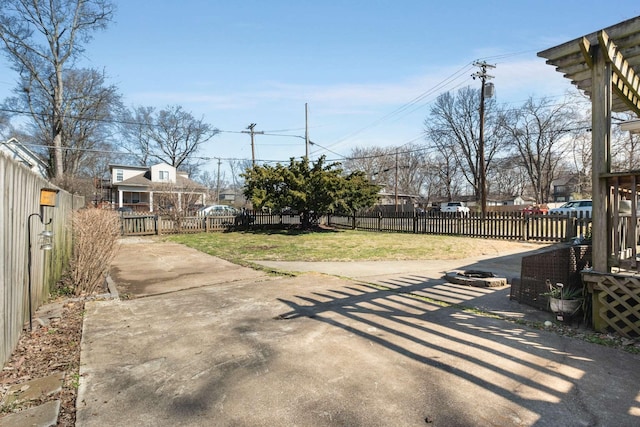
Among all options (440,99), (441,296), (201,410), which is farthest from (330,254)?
(440,99)

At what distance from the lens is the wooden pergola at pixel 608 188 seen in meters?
3.76

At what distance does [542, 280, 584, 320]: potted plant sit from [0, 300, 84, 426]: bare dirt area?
4743mm

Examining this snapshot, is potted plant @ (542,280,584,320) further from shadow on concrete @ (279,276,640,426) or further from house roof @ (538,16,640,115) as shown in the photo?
house roof @ (538,16,640,115)

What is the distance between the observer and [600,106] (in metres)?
4.02

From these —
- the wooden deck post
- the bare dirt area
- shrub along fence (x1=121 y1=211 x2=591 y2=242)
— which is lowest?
the bare dirt area

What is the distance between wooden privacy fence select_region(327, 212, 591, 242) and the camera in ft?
40.3

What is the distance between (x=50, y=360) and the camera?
336 cm

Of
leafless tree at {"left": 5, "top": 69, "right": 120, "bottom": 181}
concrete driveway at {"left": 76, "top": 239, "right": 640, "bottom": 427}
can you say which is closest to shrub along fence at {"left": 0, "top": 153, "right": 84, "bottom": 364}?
concrete driveway at {"left": 76, "top": 239, "right": 640, "bottom": 427}

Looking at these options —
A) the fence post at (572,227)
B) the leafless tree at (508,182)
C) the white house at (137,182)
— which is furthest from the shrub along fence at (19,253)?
the leafless tree at (508,182)

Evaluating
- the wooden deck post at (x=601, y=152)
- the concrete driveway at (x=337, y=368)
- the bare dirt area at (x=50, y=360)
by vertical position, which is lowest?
the bare dirt area at (x=50, y=360)

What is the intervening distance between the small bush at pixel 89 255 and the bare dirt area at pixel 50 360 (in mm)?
1208

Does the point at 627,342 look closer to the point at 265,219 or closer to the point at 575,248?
the point at 575,248

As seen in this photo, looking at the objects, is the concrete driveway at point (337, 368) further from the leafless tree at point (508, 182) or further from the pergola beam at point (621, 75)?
the leafless tree at point (508, 182)

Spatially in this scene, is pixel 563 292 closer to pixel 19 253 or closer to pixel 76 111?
pixel 19 253
